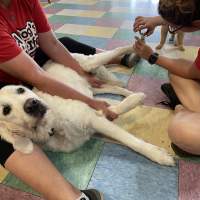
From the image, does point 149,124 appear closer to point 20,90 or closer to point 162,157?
point 162,157

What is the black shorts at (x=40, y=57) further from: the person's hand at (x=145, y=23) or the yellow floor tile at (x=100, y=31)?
the yellow floor tile at (x=100, y=31)

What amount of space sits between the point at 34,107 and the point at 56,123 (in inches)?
7.3

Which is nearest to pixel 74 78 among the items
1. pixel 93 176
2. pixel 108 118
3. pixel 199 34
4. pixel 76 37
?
pixel 108 118

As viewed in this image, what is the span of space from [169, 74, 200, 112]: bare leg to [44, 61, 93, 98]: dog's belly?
1.84 feet

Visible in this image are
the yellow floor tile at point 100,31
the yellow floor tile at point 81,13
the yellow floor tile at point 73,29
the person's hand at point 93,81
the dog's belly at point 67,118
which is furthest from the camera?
the yellow floor tile at point 81,13

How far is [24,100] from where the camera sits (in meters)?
1.45

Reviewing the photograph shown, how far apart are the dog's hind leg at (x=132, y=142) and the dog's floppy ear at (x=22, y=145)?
0.40 meters

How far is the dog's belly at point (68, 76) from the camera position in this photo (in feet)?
6.12

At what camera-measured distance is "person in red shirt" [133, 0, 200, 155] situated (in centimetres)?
141

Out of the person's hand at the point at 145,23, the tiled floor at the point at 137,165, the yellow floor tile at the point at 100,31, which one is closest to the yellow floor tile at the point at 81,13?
the yellow floor tile at the point at 100,31

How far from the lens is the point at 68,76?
1.89m

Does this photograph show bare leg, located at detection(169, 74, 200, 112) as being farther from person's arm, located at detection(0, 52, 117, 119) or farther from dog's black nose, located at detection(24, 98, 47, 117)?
dog's black nose, located at detection(24, 98, 47, 117)

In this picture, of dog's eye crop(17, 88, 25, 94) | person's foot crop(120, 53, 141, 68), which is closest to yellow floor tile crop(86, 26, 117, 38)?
person's foot crop(120, 53, 141, 68)

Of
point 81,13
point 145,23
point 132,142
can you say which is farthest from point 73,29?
point 132,142
